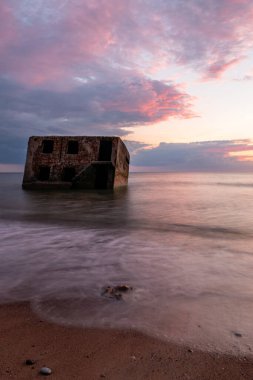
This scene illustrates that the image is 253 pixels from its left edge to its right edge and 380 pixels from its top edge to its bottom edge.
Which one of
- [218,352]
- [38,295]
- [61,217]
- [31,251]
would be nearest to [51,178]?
[61,217]

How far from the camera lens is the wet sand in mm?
1922

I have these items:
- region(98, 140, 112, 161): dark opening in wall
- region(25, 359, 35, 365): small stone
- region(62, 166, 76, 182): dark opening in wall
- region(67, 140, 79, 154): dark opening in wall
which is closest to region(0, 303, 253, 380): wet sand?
region(25, 359, 35, 365): small stone

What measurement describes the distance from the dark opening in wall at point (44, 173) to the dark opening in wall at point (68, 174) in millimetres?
1389

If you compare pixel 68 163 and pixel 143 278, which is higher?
pixel 68 163

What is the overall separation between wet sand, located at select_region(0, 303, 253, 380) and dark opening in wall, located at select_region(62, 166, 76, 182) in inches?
776

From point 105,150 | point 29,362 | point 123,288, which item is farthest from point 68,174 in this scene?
point 29,362

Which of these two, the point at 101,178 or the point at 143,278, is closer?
the point at 143,278

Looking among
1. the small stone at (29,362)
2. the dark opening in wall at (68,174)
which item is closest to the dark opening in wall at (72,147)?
the dark opening in wall at (68,174)

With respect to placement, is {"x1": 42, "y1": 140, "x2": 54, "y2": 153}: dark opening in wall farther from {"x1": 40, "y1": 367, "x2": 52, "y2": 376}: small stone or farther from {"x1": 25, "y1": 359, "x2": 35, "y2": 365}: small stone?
{"x1": 40, "y1": 367, "x2": 52, "y2": 376}: small stone

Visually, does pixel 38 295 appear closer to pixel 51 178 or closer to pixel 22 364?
pixel 22 364

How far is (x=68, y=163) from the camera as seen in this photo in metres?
21.7

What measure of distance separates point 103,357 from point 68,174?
20523 millimetres

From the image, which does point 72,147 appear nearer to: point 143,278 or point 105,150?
point 105,150

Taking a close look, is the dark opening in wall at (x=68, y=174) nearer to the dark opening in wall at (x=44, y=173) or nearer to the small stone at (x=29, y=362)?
the dark opening in wall at (x=44, y=173)
